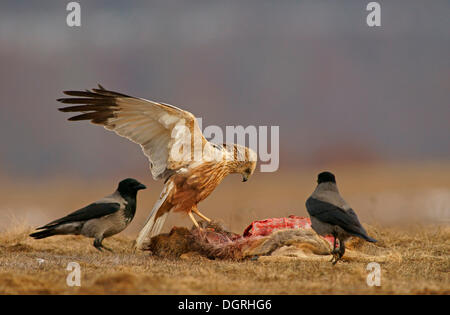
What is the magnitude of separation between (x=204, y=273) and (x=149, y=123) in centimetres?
278

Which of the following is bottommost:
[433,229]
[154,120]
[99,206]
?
[433,229]

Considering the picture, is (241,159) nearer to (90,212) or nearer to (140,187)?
(140,187)

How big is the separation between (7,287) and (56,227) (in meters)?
2.17

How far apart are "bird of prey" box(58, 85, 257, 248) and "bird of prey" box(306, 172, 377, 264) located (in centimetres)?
219

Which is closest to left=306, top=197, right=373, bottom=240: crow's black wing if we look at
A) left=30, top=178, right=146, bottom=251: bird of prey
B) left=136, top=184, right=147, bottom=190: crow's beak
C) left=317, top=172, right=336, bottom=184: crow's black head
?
left=317, top=172, right=336, bottom=184: crow's black head

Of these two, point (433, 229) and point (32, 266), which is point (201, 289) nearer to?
point (32, 266)

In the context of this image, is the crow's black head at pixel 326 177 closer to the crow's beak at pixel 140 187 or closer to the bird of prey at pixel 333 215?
the bird of prey at pixel 333 215

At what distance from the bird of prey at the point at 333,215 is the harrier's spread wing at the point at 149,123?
231 cm

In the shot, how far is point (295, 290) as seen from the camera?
4789 millimetres

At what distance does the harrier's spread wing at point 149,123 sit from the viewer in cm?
737

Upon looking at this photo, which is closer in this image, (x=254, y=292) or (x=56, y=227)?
(x=254, y=292)

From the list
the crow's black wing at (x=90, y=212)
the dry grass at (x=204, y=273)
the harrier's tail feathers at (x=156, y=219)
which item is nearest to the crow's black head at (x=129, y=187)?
the crow's black wing at (x=90, y=212)
